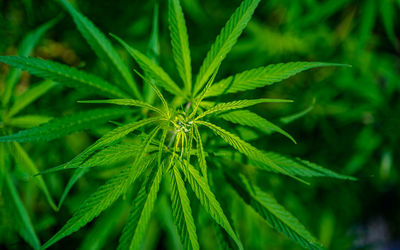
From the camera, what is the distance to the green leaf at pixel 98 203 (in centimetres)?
87

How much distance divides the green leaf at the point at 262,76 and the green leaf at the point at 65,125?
41cm

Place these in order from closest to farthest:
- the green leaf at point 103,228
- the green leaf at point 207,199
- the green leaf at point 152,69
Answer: the green leaf at point 207,199 < the green leaf at point 152,69 < the green leaf at point 103,228

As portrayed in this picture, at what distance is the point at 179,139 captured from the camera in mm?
977

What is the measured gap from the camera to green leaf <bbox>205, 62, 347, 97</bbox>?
0.93 metres

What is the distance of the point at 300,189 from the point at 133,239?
174 centimetres

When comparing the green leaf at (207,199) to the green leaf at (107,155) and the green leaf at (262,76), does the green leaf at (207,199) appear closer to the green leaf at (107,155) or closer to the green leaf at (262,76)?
the green leaf at (107,155)

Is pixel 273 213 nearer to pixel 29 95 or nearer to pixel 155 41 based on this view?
pixel 155 41

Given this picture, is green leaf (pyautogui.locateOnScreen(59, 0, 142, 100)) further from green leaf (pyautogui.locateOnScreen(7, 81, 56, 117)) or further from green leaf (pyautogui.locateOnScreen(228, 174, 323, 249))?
green leaf (pyautogui.locateOnScreen(228, 174, 323, 249))

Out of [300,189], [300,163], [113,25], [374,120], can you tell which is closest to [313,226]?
[300,189]

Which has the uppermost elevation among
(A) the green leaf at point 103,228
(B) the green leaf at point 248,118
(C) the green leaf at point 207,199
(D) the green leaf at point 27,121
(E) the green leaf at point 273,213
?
(D) the green leaf at point 27,121

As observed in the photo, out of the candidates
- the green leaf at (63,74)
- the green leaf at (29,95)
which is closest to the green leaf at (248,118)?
the green leaf at (63,74)

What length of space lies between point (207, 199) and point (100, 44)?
750 millimetres

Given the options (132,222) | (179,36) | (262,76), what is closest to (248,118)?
(262,76)

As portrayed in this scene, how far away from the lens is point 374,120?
2387 millimetres
